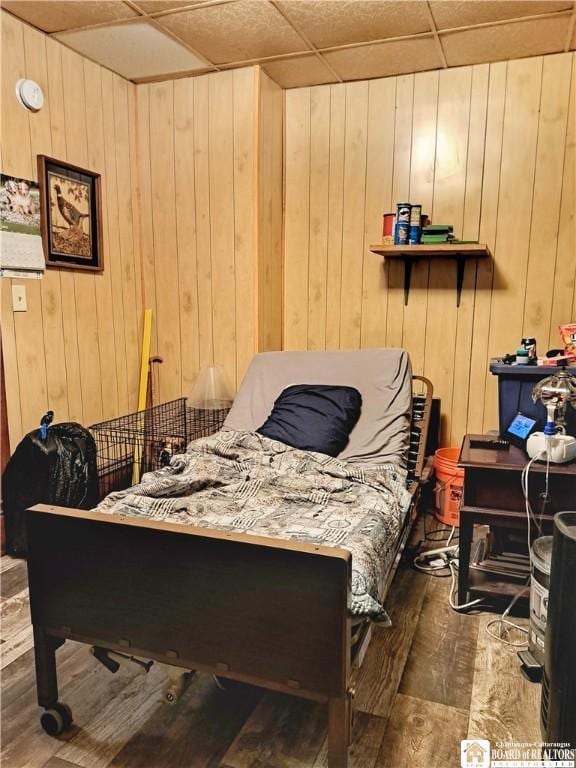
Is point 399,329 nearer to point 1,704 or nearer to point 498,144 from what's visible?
point 498,144

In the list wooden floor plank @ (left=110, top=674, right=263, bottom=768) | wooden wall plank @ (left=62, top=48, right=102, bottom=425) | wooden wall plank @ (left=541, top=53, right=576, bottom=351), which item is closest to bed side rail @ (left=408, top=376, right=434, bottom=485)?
wooden wall plank @ (left=541, top=53, right=576, bottom=351)

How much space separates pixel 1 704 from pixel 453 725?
1.30 m

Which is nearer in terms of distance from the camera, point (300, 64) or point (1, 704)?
point (1, 704)

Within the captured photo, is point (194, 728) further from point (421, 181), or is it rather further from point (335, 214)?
point (421, 181)

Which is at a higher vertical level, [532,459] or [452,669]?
[532,459]

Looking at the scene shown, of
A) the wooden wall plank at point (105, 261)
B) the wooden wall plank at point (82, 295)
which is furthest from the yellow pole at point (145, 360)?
the wooden wall plank at point (82, 295)

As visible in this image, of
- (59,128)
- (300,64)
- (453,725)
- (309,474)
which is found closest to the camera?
(453,725)

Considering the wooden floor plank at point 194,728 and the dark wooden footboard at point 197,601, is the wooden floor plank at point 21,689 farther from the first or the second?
the wooden floor plank at point 194,728

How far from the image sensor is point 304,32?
264 cm

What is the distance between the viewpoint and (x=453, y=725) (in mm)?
1577

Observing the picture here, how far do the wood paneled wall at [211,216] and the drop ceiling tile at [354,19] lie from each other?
54 cm

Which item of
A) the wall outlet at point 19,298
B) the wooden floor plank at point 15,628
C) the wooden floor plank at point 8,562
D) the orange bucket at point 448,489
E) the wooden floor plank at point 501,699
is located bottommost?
the wooden floor plank at point 8,562

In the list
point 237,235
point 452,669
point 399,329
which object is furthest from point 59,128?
point 452,669
